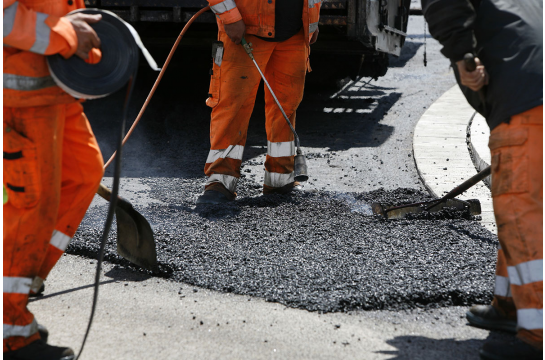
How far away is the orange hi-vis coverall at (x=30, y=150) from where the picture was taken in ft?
7.76

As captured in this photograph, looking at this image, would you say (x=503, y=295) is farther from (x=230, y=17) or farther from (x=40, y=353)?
(x=230, y=17)

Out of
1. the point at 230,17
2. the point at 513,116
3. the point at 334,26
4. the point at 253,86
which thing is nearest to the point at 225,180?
the point at 253,86

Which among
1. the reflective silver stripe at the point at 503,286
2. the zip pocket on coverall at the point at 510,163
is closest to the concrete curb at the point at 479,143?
the reflective silver stripe at the point at 503,286

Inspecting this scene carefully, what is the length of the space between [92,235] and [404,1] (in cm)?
639

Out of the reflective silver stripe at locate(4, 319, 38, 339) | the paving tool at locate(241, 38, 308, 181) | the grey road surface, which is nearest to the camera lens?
the reflective silver stripe at locate(4, 319, 38, 339)

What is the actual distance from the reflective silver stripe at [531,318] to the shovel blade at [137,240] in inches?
72.4

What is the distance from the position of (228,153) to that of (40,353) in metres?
2.77

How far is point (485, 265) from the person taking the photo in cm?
346

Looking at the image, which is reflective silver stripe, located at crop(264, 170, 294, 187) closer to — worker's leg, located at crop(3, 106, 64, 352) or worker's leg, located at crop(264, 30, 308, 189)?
worker's leg, located at crop(264, 30, 308, 189)

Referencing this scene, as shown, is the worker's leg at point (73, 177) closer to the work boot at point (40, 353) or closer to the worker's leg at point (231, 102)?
the work boot at point (40, 353)

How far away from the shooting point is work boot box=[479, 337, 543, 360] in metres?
2.43

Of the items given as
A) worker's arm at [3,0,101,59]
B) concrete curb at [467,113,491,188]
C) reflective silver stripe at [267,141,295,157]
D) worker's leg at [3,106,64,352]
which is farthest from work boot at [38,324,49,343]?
concrete curb at [467,113,491,188]

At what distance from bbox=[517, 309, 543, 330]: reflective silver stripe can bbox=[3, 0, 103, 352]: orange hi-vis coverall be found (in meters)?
1.79

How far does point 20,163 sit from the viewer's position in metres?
2.44
